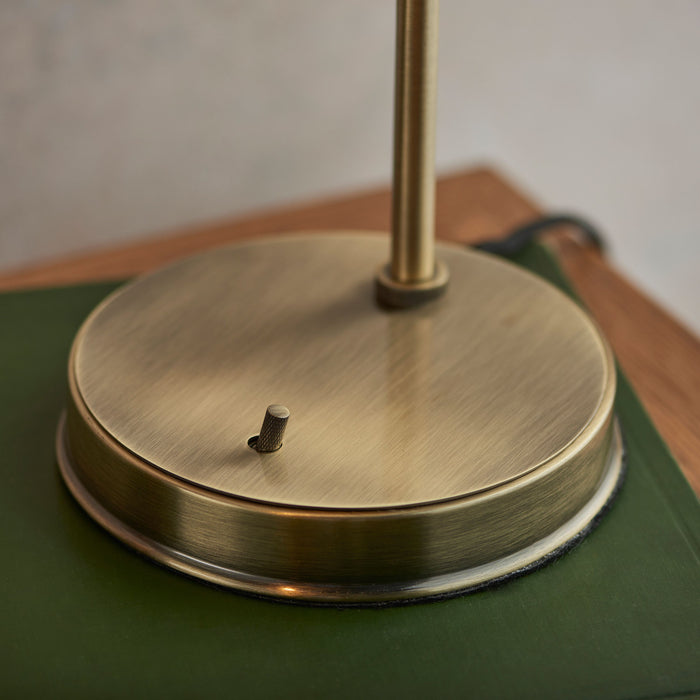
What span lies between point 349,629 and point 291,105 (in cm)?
54

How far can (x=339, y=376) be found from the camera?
399mm

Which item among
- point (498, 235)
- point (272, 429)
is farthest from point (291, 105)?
point (272, 429)

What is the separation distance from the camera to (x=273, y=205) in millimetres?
831

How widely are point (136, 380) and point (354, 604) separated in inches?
5.0

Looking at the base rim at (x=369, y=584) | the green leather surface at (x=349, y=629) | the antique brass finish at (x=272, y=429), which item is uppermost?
the antique brass finish at (x=272, y=429)

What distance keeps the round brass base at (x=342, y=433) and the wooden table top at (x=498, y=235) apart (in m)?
0.08

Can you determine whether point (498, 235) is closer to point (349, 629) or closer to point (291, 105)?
point (291, 105)

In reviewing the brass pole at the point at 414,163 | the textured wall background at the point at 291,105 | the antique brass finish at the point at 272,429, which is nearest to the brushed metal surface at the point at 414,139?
the brass pole at the point at 414,163

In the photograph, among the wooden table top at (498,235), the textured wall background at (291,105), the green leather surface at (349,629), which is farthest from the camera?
the textured wall background at (291,105)

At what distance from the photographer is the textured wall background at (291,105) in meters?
0.70

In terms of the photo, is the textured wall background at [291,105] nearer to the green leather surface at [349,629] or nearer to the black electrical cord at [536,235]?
the black electrical cord at [536,235]

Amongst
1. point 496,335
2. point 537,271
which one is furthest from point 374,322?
point 537,271

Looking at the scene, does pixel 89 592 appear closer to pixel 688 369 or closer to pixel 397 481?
pixel 397 481

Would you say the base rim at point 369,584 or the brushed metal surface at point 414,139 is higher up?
the brushed metal surface at point 414,139
